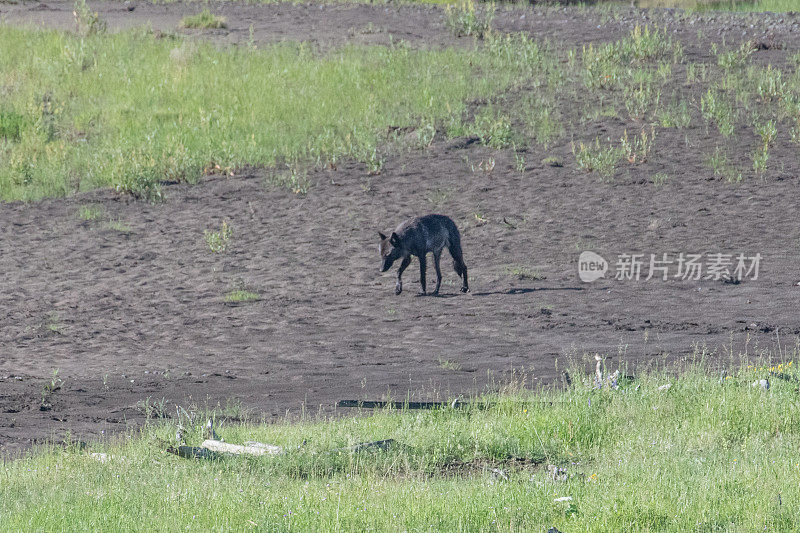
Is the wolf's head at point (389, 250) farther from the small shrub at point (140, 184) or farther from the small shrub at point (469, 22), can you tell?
the small shrub at point (469, 22)

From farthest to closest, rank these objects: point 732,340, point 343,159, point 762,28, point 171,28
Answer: point 171,28
point 762,28
point 343,159
point 732,340

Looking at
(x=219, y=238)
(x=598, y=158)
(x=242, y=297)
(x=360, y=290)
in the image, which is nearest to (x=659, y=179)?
(x=598, y=158)

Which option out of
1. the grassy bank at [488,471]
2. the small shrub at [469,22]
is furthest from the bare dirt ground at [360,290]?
the small shrub at [469,22]

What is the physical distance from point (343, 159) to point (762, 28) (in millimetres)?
12024

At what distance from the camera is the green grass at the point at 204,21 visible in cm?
2833

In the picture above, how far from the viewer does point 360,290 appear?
578 inches

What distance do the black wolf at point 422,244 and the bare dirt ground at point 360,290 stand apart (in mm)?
365

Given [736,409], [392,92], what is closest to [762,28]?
[392,92]

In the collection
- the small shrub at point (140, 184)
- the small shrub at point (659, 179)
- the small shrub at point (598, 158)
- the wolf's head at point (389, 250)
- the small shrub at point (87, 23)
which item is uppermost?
the small shrub at point (87, 23)

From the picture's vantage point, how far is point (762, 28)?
2612cm

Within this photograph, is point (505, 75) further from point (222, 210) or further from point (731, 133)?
point (222, 210)

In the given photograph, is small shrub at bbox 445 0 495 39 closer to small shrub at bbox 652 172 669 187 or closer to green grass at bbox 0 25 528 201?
green grass at bbox 0 25 528 201

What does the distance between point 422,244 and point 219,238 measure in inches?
166

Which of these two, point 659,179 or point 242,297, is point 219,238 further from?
point 659,179
